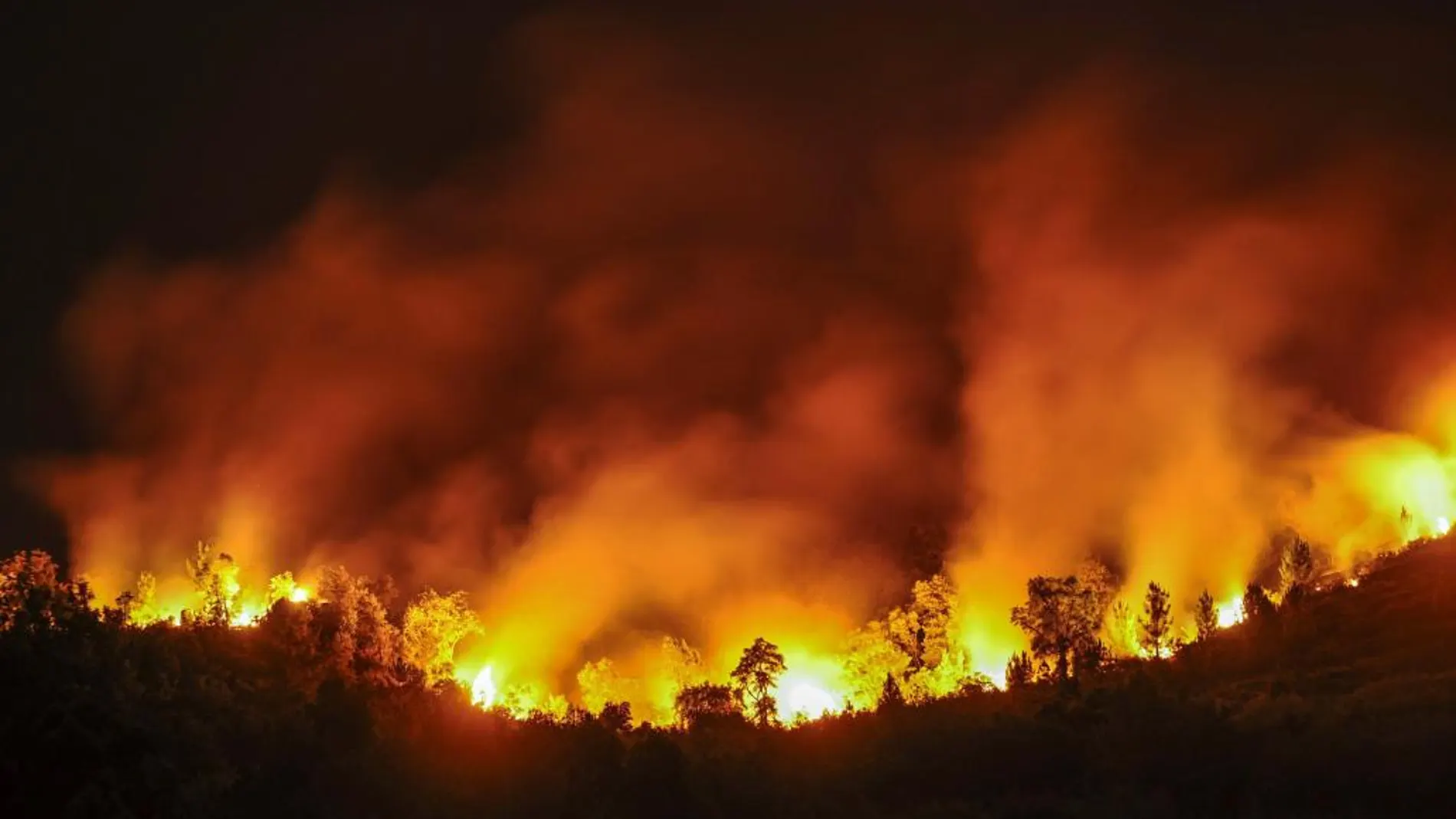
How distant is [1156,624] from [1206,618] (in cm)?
156

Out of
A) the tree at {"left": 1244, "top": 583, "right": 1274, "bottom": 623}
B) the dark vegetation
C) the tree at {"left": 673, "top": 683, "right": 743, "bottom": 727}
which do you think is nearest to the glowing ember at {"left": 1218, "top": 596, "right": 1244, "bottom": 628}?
the tree at {"left": 1244, "top": 583, "right": 1274, "bottom": 623}

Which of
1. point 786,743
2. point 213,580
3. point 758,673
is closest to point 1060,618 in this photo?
point 758,673

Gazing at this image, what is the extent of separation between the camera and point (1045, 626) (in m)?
45.1

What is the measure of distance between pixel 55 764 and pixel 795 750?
1868 cm

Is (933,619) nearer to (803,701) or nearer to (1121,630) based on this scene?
(803,701)

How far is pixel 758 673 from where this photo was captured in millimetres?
44531

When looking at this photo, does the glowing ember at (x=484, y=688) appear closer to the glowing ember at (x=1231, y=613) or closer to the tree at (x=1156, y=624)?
the tree at (x=1156, y=624)

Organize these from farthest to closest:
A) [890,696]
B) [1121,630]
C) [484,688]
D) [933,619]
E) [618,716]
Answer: [933,619], [484,688], [1121,630], [890,696], [618,716]

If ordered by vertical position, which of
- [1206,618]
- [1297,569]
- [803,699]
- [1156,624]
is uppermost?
[1297,569]

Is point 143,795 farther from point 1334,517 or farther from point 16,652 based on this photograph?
point 1334,517

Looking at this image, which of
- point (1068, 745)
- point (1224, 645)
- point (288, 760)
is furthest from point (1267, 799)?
point (288, 760)

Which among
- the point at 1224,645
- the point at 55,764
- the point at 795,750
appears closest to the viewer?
the point at 55,764

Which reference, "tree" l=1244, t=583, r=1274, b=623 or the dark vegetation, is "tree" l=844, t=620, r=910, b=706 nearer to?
the dark vegetation

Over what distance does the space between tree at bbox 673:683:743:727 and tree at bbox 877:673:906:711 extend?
15.4ft
